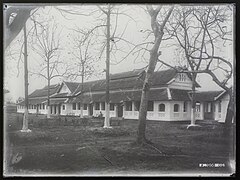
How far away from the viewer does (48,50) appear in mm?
2941

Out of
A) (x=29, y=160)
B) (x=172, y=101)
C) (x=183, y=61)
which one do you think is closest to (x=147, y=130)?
(x=172, y=101)

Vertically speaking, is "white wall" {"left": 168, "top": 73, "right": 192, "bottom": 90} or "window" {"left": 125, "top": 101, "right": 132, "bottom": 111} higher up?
"white wall" {"left": 168, "top": 73, "right": 192, "bottom": 90}

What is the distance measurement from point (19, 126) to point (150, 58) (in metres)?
1.56

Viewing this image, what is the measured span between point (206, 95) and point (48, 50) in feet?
5.81

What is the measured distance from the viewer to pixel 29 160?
2818 mm

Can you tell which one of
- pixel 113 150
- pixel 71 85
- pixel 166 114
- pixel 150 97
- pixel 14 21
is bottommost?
pixel 113 150

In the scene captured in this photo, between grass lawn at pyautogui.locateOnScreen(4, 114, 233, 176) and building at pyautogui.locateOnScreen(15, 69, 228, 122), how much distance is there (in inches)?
4.6

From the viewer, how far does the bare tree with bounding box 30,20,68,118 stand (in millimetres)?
2910

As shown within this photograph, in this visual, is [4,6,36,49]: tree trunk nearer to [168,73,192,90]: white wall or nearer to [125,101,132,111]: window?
[125,101,132,111]: window

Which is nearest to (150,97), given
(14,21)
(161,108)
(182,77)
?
(161,108)

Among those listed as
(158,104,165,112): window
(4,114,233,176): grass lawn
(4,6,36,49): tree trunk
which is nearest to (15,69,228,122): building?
(158,104,165,112): window

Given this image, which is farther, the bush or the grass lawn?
the bush

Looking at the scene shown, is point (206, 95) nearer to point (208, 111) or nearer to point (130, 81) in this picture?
point (208, 111)

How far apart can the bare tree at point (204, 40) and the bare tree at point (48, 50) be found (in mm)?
1228
